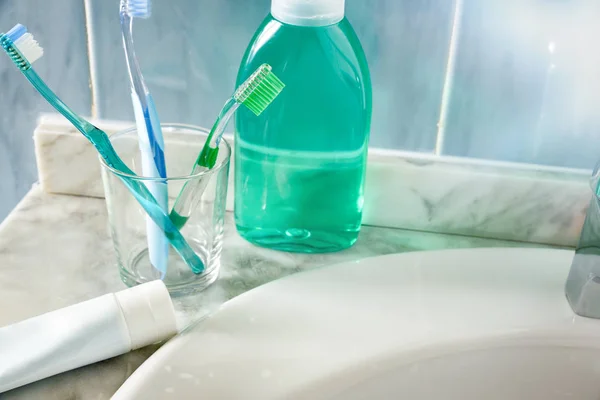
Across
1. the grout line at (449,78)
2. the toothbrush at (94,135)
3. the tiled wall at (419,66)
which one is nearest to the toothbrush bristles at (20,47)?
the toothbrush at (94,135)

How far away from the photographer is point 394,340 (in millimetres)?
385

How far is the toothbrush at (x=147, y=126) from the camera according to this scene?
1.27 feet

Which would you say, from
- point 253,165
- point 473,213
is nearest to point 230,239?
point 253,165

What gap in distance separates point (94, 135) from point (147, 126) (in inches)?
1.2

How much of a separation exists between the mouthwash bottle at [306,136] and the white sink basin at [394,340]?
0.15 feet

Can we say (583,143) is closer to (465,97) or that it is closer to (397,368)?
(465,97)

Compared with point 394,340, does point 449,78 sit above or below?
above

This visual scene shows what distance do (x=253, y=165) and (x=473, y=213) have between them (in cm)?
16

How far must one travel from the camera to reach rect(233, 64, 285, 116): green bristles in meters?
0.38

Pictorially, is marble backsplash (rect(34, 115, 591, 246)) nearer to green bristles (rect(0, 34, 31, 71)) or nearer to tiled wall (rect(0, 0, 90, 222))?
tiled wall (rect(0, 0, 90, 222))

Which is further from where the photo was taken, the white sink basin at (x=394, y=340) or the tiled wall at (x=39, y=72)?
the tiled wall at (x=39, y=72)

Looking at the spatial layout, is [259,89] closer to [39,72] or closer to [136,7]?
[136,7]

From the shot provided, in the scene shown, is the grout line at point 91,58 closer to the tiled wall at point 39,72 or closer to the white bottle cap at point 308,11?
the tiled wall at point 39,72

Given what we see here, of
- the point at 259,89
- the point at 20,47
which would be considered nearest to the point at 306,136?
the point at 259,89
